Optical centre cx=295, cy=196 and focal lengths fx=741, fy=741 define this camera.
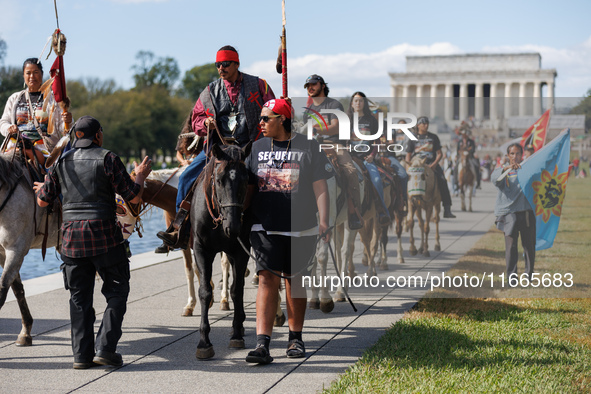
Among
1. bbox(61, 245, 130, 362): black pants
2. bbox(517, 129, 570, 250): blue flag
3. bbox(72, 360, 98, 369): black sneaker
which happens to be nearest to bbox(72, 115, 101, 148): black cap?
bbox(61, 245, 130, 362): black pants

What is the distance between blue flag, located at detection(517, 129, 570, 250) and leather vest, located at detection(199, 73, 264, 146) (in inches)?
160

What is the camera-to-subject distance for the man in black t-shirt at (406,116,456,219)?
483 inches

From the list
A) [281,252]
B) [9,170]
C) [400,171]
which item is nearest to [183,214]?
[281,252]

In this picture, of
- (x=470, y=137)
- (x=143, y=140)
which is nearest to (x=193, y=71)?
(x=143, y=140)

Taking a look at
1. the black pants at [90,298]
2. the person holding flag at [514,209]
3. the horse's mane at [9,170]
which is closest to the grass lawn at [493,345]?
the person holding flag at [514,209]

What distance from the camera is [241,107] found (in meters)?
8.33

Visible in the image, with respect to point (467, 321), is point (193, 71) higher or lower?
higher

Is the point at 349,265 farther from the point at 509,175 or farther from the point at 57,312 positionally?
the point at 57,312

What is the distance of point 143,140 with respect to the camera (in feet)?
257

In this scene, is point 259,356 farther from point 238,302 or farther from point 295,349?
point 238,302

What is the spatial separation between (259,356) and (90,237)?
187 centimetres

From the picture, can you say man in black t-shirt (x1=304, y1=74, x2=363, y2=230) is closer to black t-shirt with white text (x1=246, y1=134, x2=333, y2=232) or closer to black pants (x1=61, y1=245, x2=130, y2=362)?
black t-shirt with white text (x1=246, y1=134, x2=333, y2=232)

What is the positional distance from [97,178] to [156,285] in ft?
16.5

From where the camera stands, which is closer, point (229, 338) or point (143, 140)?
point (229, 338)
